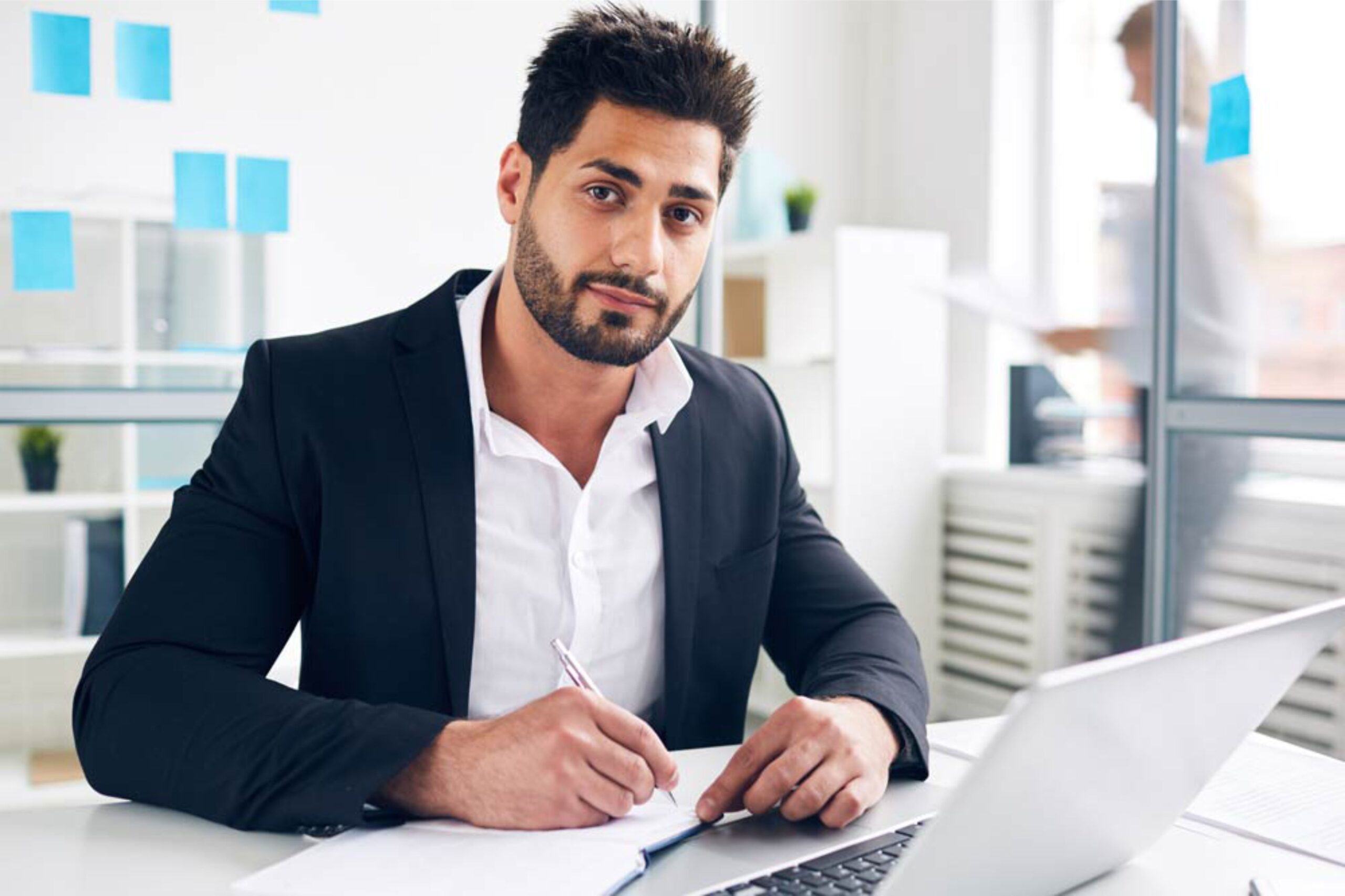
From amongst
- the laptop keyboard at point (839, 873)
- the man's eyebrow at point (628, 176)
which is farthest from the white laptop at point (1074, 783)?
the man's eyebrow at point (628, 176)

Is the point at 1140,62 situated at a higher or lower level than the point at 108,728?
higher

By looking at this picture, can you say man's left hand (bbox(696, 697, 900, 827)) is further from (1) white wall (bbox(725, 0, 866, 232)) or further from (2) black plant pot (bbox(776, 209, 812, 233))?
(1) white wall (bbox(725, 0, 866, 232))

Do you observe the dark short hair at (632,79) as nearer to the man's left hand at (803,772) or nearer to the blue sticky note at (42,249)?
the man's left hand at (803,772)

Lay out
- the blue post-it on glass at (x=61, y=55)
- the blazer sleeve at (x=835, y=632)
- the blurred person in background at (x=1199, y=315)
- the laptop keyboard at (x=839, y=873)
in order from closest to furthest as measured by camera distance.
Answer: the laptop keyboard at (x=839, y=873)
the blazer sleeve at (x=835, y=632)
the blue post-it on glass at (x=61, y=55)
the blurred person in background at (x=1199, y=315)

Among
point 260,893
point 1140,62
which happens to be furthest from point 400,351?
point 1140,62

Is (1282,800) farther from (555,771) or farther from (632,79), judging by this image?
(632,79)

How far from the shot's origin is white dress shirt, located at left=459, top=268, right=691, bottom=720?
130 centimetres

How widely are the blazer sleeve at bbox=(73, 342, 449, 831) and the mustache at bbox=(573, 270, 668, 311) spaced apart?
34 centimetres

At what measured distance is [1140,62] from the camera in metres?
3.13

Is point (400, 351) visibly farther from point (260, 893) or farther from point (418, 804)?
point (260, 893)

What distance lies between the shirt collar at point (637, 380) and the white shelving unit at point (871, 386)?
7.07 ft

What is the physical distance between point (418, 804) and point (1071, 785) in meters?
0.49

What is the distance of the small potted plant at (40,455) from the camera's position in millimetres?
2254

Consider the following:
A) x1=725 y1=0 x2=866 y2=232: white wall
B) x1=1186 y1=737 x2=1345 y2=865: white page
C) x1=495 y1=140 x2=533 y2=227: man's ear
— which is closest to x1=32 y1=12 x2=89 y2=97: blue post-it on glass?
x1=495 y1=140 x2=533 y2=227: man's ear
